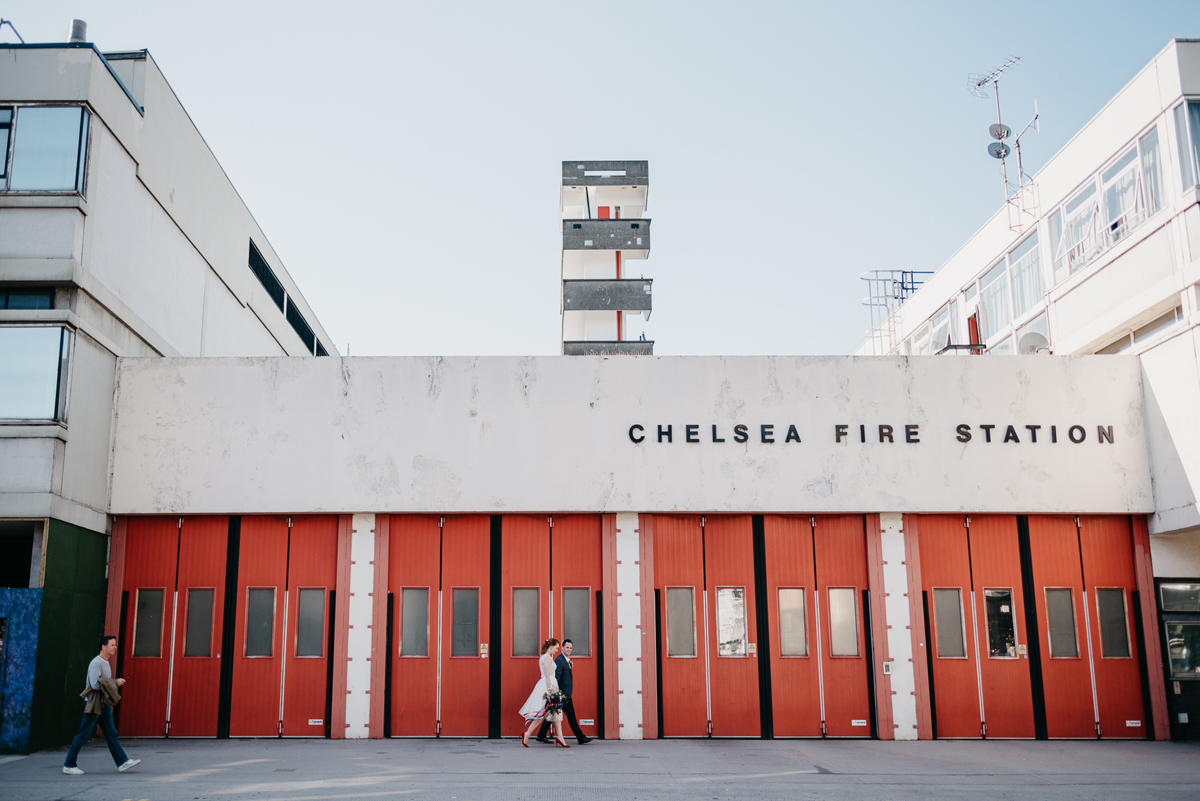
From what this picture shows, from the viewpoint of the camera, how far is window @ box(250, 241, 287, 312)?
25.7 metres

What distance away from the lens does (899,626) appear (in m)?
17.5

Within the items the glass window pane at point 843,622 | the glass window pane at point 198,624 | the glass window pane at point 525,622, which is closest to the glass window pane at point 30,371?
the glass window pane at point 198,624

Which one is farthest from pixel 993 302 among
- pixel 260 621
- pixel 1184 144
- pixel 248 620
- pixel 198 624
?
pixel 198 624

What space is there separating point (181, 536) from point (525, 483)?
20.7 feet

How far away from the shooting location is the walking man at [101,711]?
1309 centimetres

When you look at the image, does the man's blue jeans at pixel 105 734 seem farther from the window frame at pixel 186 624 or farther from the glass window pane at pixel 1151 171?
the glass window pane at pixel 1151 171

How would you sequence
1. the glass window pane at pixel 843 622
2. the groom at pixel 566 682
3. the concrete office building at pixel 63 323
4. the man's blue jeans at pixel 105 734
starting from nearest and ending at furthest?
the man's blue jeans at pixel 105 734
the concrete office building at pixel 63 323
the groom at pixel 566 682
the glass window pane at pixel 843 622

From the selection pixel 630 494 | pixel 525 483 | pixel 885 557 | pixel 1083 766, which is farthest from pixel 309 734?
pixel 1083 766

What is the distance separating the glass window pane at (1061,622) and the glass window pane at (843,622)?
3545 mm

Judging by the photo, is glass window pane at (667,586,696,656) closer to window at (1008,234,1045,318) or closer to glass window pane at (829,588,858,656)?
glass window pane at (829,588,858,656)

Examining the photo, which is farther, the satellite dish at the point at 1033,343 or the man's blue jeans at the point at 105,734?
the satellite dish at the point at 1033,343

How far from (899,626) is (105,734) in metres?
12.8

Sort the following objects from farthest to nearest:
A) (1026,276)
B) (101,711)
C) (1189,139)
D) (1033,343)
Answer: (1026,276) → (1033,343) → (1189,139) → (101,711)

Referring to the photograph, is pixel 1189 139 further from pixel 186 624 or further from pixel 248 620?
pixel 186 624
